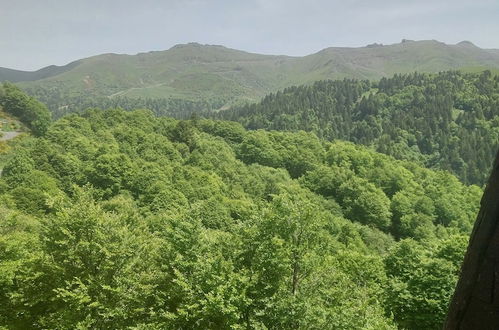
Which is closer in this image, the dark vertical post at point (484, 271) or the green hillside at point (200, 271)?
the dark vertical post at point (484, 271)

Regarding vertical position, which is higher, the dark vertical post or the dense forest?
the dark vertical post

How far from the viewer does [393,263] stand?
41375mm

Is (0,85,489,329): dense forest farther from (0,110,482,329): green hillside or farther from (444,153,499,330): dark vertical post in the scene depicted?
(444,153,499,330): dark vertical post

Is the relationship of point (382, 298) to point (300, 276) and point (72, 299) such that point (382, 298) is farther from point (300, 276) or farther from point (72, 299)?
point (72, 299)

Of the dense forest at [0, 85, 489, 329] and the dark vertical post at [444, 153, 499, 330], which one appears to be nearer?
the dark vertical post at [444, 153, 499, 330]

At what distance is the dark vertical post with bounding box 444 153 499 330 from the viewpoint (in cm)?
266

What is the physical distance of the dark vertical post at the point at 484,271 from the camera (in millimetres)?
2664

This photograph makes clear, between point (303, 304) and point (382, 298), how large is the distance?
17.2 m

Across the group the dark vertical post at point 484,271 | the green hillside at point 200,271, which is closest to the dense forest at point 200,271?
the green hillside at point 200,271

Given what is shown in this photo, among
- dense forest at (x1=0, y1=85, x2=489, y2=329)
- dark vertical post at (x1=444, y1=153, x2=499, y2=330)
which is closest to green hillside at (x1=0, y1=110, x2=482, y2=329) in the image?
dense forest at (x1=0, y1=85, x2=489, y2=329)

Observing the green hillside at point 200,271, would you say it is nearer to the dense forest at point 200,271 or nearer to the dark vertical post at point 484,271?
the dense forest at point 200,271

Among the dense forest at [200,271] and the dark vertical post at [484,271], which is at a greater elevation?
the dark vertical post at [484,271]

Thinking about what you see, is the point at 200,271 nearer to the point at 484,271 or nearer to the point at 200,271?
the point at 200,271

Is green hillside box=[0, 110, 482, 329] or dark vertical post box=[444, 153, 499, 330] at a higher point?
dark vertical post box=[444, 153, 499, 330]
